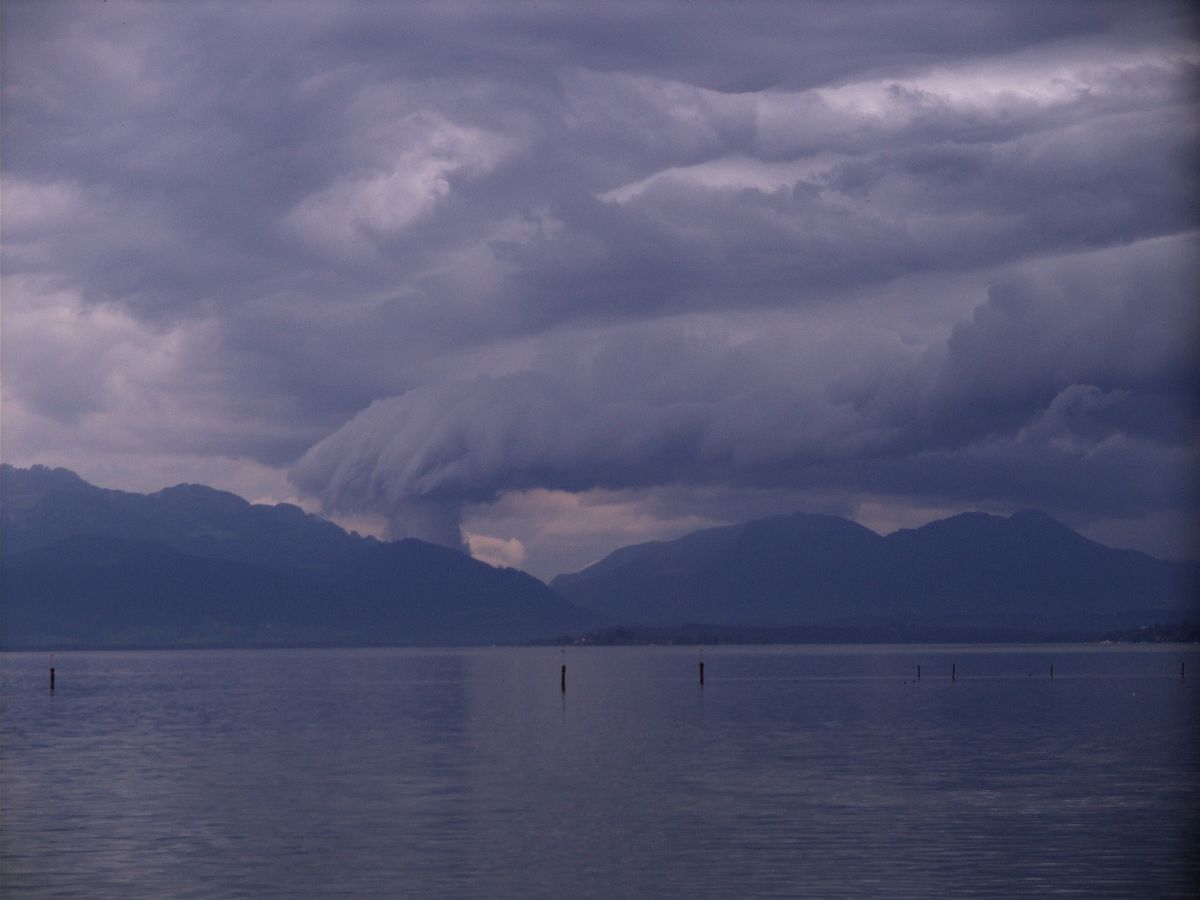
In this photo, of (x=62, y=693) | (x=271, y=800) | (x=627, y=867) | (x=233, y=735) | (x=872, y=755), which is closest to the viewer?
(x=627, y=867)

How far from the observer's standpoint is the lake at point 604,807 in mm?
47969

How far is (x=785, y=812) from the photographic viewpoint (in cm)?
6109

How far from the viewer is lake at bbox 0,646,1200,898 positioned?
48.0 metres

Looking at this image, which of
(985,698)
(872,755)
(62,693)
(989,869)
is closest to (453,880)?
(989,869)

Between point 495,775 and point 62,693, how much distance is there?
130m

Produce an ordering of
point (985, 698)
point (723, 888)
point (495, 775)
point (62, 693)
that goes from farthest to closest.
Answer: point (62, 693)
point (985, 698)
point (495, 775)
point (723, 888)

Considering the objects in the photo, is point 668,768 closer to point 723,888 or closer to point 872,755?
point 872,755

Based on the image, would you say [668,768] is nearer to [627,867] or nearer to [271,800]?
[271,800]

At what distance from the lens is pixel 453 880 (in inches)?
1874

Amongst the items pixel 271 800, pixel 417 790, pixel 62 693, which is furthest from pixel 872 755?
pixel 62 693

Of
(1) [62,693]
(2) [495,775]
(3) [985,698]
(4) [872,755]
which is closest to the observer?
(2) [495,775]

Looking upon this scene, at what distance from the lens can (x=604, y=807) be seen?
64.4 meters

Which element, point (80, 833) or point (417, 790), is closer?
point (80, 833)

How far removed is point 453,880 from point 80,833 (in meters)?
17.5
